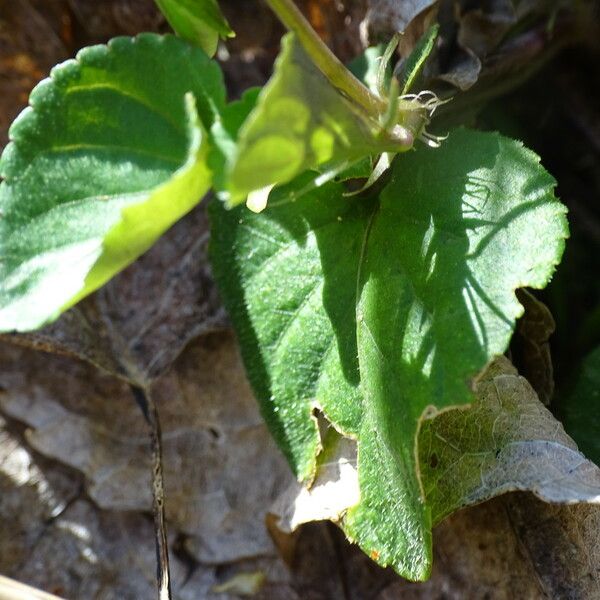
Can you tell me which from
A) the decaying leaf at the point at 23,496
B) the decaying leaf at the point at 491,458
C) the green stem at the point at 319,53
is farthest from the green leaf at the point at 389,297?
the decaying leaf at the point at 23,496

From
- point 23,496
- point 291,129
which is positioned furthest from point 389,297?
point 23,496

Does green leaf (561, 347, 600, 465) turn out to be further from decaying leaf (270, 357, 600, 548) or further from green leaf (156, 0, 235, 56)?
green leaf (156, 0, 235, 56)

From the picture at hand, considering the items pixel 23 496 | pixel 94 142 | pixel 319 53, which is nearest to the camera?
pixel 319 53

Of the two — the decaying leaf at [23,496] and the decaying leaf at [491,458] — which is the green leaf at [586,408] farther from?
the decaying leaf at [23,496]

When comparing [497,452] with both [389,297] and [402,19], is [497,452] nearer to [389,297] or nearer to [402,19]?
[389,297]

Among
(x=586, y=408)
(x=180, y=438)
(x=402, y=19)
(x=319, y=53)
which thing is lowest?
(x=586, y=408)

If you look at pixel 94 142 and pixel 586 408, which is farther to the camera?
pixel 586 408

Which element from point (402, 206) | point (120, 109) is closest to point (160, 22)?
point (120, 109)

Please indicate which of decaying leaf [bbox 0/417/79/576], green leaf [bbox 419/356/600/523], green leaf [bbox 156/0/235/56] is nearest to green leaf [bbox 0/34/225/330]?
green leaf [bbox 156/0/235/56]
